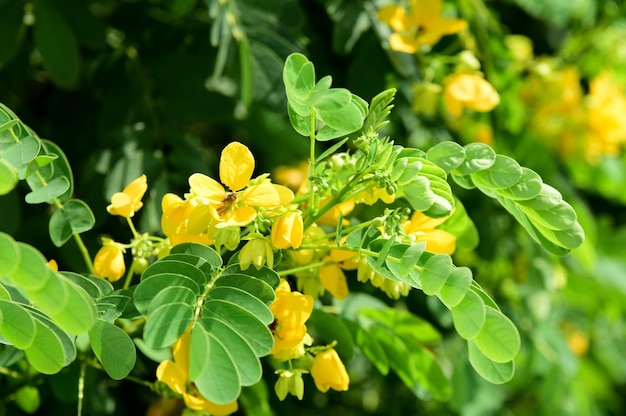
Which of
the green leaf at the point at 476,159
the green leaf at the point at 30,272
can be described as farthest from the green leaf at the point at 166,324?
the green leaf at the point at 476,159

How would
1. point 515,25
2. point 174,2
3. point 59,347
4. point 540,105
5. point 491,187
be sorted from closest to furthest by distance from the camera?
1. point 59,347
2. point 491,187
3. point 174,2
4. point 540,105
5. point 515,25

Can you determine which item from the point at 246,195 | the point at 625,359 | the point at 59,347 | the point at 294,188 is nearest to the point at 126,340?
the point at 59,347

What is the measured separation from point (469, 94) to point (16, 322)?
81 cm

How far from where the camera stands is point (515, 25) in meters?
2.03

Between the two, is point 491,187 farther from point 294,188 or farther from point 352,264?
point 294,188

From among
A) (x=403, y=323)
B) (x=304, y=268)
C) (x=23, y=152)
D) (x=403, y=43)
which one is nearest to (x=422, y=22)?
(x=403, y=43)

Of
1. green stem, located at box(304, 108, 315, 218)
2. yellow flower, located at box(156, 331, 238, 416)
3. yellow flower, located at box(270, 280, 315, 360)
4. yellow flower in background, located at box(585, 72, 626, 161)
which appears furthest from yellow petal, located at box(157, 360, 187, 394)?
yellow flower in background, located at box(585, 72, 626, 161)

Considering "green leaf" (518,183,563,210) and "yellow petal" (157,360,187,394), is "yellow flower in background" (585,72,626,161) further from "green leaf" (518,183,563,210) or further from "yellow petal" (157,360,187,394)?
"yellow petal" (157,360,187,394)

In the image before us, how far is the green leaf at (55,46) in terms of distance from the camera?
1.39 metres

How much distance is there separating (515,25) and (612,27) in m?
0.22

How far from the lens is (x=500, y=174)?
916 mm

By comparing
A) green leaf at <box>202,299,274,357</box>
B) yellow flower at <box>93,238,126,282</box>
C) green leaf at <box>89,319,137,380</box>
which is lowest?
yellow flower at <box>93,238,126,282</box>

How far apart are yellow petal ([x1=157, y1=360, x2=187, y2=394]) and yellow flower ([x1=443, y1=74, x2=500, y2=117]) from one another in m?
0.68

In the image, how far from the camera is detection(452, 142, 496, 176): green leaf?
92 cm
